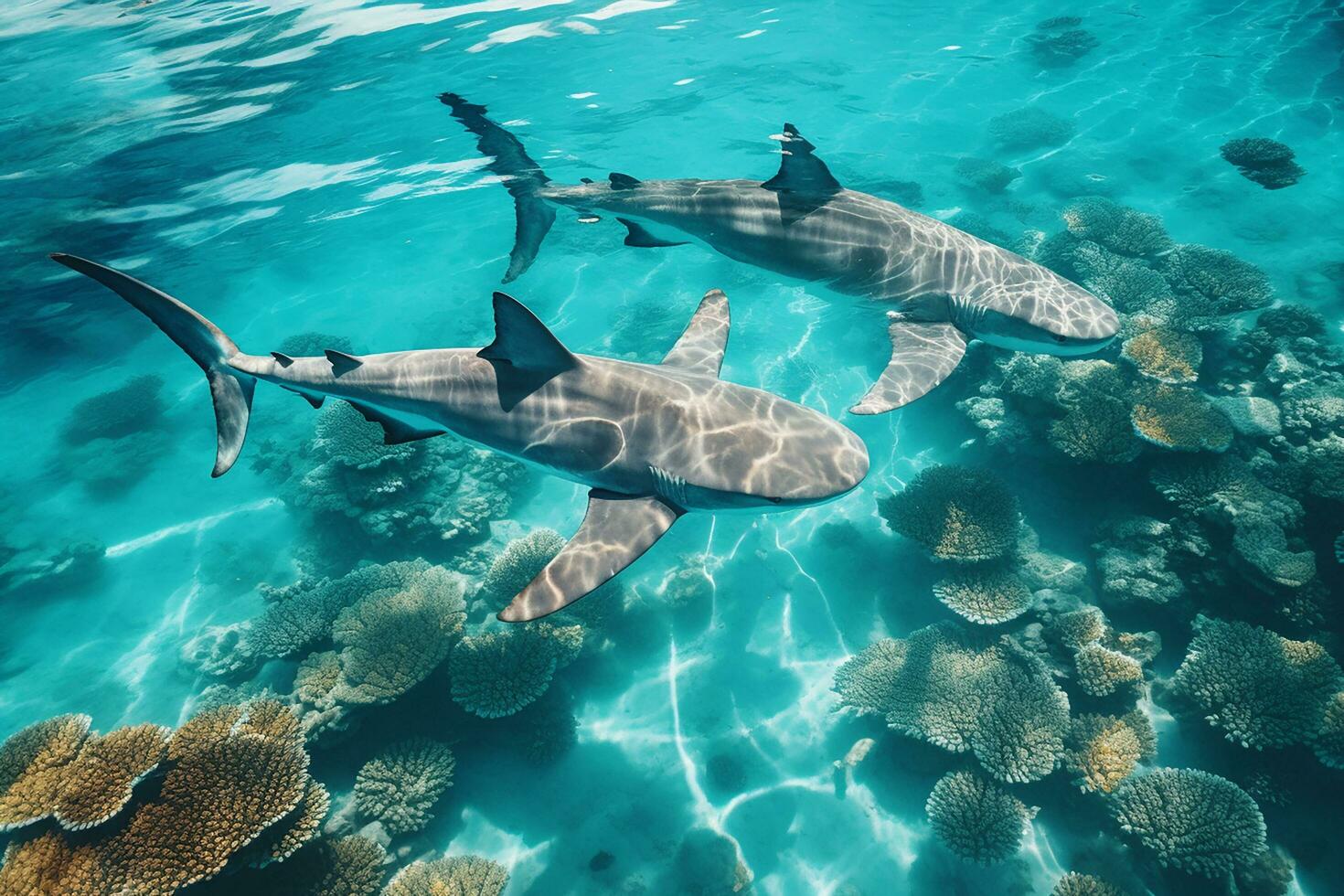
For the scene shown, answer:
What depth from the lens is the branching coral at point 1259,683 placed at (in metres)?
5.30

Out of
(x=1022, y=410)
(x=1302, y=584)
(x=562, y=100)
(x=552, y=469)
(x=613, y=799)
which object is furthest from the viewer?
(x=562, y=100)

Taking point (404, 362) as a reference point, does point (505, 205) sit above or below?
below

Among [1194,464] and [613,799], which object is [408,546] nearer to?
[613,799]

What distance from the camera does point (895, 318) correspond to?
22.9ft

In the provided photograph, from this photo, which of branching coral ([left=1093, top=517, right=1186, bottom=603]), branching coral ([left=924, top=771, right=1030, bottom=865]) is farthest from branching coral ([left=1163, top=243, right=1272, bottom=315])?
branching coral ([left=924, top=771, right=1030, bottom=865])

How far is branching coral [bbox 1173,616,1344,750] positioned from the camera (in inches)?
209

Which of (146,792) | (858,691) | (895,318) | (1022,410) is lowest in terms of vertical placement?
(858,691)

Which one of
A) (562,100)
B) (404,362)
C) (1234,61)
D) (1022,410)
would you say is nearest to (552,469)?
(404,362)

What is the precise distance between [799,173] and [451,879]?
8.58 metres

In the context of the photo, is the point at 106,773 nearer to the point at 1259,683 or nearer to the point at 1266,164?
the point at 1259,683

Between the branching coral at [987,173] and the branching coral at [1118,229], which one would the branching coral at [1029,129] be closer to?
the branching coral at [987,173]

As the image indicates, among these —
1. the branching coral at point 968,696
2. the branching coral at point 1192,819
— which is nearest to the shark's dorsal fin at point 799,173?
the branching coral at point 968,696

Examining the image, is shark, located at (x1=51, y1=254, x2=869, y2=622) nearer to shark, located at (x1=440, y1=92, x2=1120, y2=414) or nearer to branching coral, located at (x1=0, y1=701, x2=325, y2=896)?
shark, located at (x1=440, y1=92, x2=1120, y2=414)

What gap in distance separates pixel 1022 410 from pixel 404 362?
880cm
